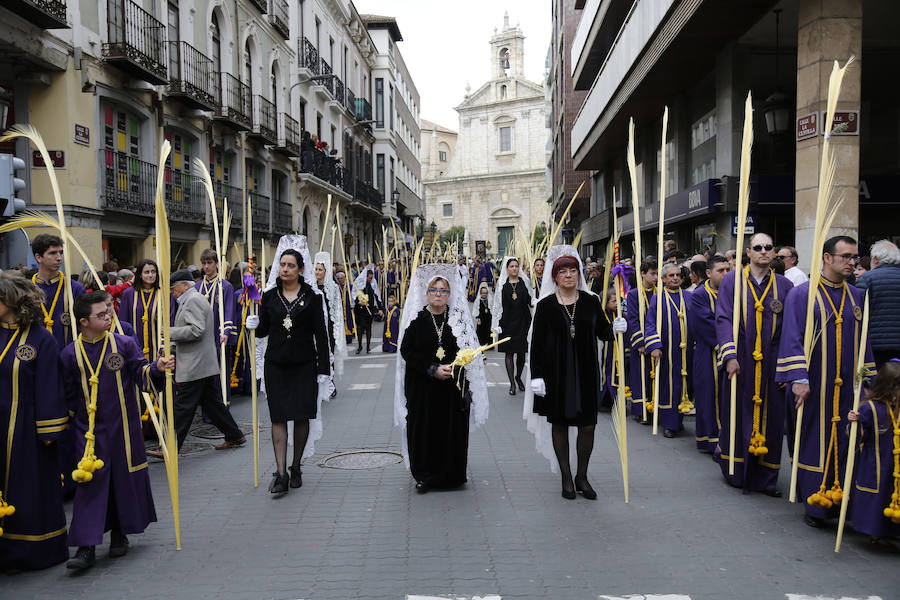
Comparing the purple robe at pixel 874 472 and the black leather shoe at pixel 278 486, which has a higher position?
the purple robe at pixel 874 472

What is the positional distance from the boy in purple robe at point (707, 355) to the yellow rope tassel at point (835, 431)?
187 centimetres

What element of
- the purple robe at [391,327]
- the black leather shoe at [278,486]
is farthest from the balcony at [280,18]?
the black leather shoe at [278,486]

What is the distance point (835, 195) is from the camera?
33.3 feet

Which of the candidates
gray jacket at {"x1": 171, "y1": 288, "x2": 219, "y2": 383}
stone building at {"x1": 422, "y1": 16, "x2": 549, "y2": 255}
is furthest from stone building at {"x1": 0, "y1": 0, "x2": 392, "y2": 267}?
stone building at {"x1": 422, "y1": 16, "x2": 549, "y2": 255}

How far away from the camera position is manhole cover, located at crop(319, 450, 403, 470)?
721cm

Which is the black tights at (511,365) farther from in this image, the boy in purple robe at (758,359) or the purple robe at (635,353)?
the boy in purple robe at (758,359)

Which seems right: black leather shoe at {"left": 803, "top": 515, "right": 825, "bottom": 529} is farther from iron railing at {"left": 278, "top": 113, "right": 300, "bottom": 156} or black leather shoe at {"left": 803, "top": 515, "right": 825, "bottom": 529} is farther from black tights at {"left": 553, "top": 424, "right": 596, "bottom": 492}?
iron railing at {"left": 278, "top": 113, "right": 300, "bottom": 156}

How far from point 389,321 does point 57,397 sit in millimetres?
12764

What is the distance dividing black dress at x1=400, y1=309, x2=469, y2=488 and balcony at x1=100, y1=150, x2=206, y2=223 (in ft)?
37.4

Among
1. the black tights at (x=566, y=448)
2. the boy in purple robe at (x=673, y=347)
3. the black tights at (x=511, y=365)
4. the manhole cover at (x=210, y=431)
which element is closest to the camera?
the black tights at (x=566, y=448)

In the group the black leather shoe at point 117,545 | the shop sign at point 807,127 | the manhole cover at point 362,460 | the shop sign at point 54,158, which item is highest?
the shop sign at point 54,158

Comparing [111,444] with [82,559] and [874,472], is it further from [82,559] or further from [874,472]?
[874,472]

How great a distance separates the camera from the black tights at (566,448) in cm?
609

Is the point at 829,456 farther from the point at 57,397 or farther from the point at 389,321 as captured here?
the point at 389,321
